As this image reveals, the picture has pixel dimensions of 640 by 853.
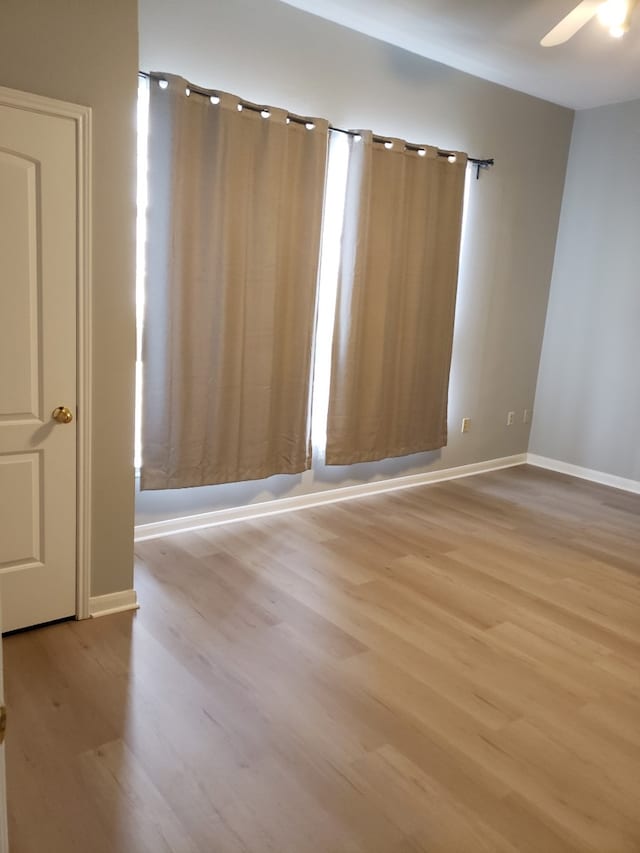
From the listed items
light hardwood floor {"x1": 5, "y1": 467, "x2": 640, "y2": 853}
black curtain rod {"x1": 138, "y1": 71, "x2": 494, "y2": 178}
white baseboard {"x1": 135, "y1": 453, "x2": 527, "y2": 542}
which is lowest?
light hardwood floor {"x1": 5, "y1": 467, "x2": 640, "y2": 853}

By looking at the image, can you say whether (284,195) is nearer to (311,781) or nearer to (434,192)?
(434,192)

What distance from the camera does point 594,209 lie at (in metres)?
5.14

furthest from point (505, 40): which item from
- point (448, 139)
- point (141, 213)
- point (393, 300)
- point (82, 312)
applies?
point (82, 312)

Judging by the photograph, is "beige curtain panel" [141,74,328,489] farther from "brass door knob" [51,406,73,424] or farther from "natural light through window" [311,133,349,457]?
"brass door knob" [51,406,73,424]

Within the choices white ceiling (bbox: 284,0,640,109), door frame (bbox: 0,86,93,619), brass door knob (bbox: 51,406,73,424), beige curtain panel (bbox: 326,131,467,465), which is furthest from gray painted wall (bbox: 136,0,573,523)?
brass door knob (bbox: 51,406,73,424)

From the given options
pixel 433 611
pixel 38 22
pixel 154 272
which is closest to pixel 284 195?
pixel 154 272

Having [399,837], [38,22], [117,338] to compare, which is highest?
[38,22]

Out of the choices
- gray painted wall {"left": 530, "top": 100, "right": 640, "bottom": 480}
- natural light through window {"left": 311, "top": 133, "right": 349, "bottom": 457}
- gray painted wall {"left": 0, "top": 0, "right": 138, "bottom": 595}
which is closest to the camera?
gray painted wall {"left": 0, "top": 0, "right": 138, "bottom": 595}

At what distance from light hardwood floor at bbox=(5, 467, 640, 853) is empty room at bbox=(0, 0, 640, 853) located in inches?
0.5

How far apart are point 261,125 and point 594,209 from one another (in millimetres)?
3019

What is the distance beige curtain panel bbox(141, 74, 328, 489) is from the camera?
319 centimetres

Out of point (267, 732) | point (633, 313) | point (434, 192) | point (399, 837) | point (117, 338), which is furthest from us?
point (633, 313)

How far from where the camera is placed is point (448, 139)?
14.6ft

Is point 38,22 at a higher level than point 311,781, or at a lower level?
higher
